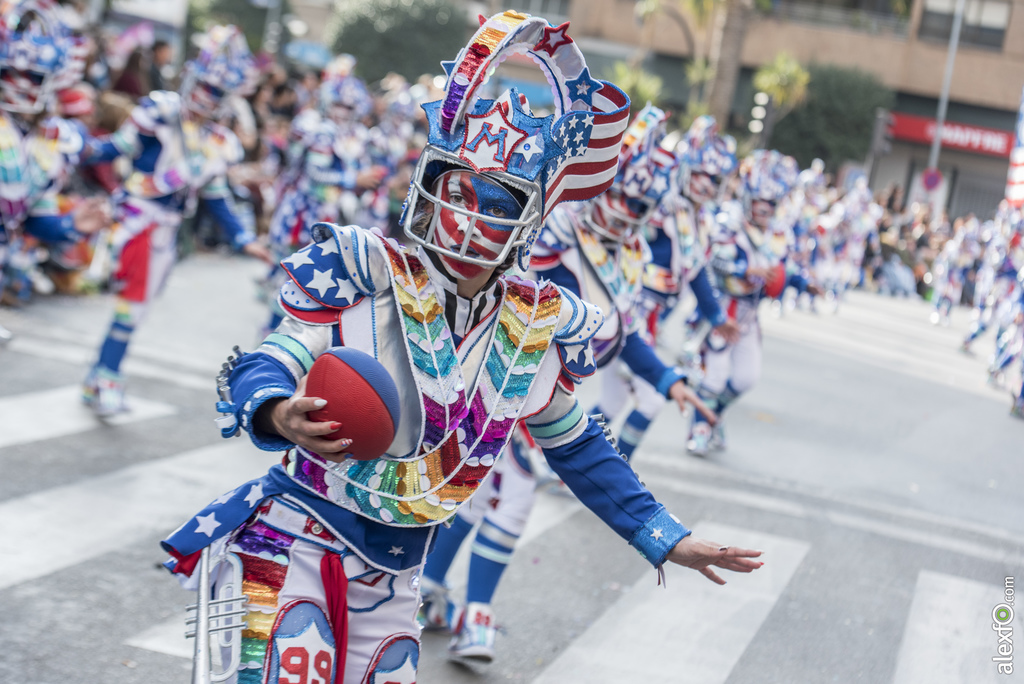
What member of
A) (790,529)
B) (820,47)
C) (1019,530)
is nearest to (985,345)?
(1019,530)

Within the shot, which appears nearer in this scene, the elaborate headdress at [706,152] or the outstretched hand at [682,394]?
the outstretched hand at [682,394]

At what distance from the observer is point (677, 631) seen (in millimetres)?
4887

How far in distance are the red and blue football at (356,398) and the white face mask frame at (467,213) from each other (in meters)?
0.49

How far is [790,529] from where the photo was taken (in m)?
6.71

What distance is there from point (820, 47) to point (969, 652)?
41.8m

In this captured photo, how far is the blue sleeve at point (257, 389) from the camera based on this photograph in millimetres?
2189

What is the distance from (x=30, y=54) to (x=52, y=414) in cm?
228

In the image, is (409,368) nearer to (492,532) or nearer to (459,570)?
(492,532)

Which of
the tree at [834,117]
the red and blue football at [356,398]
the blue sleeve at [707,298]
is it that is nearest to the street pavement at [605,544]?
the blue sleeve at [707,298]

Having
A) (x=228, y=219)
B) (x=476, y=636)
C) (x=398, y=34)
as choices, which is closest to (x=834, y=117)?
(x=398, y=34)

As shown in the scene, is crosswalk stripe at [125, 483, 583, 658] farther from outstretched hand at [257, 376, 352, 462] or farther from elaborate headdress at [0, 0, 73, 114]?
elaborate headdress at [0, 0, 73, 114]

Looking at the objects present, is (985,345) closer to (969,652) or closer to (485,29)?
(969,652)

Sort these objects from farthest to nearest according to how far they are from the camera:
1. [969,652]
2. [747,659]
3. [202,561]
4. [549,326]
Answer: [969,652], [747,659], [549,326], [202,561]

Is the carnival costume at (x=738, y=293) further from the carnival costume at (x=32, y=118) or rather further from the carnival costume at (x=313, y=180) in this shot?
the carnival costume at (x=32, y=118)
